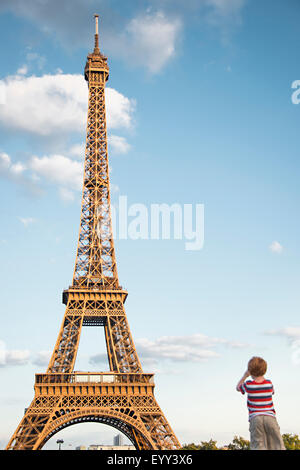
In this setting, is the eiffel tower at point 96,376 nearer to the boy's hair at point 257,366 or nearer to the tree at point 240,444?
the tree at point 240,444

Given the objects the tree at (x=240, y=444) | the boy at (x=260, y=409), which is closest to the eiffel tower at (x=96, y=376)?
the tree at (x=240, y=444)

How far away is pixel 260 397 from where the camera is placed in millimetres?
9617

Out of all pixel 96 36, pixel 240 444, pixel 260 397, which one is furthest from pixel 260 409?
pixel 96 36

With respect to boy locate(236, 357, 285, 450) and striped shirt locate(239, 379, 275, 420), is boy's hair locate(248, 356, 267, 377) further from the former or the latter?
striped shirt locate(239, 379, 275, 420)

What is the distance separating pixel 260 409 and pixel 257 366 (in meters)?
0.81

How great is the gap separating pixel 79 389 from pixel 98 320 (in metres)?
10.7

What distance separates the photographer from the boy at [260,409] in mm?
9369

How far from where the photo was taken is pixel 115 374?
2272 inches

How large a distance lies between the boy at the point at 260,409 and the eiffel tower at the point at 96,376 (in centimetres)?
4485

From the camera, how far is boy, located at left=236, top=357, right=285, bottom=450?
30.7 ft

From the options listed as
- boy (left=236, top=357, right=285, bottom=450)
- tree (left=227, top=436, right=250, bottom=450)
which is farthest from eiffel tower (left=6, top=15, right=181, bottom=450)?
boy (left=236, top=357, right=285, bottom=450)
